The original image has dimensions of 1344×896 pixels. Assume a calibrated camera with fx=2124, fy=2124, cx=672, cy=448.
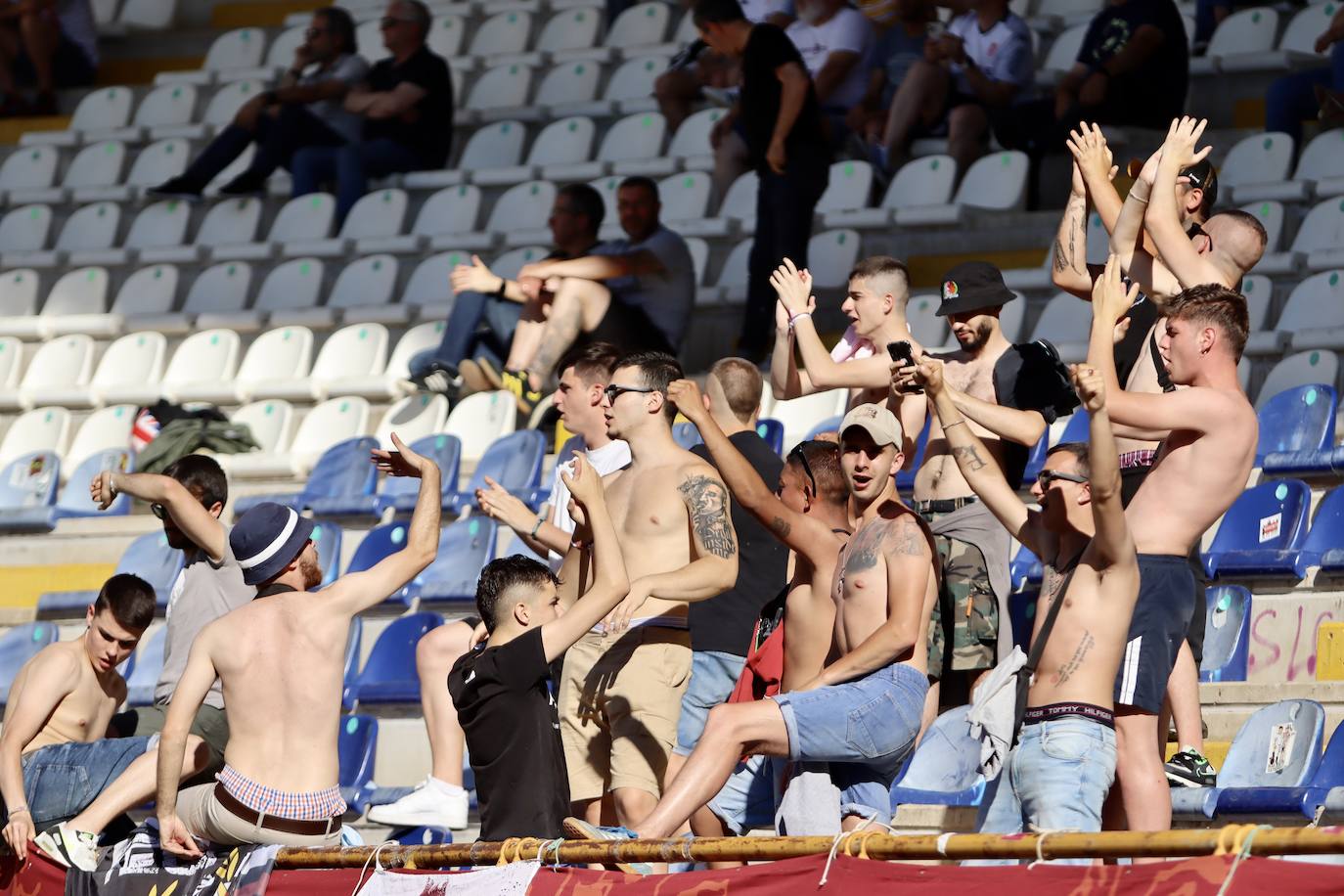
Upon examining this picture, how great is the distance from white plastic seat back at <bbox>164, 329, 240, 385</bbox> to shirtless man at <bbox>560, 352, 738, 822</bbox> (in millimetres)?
6141

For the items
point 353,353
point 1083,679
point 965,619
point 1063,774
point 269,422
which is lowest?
point 269,422

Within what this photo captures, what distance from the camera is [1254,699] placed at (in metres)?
6.60

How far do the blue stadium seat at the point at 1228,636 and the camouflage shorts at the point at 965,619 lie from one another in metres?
0.79

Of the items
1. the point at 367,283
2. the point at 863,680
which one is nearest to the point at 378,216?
the point at 367,283

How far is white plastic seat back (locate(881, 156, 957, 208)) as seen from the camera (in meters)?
11.2

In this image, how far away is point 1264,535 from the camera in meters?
7.34

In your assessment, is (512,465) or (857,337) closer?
(857,337)

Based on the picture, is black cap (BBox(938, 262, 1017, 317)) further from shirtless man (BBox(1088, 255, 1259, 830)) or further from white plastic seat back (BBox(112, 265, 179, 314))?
white plastic seat back (BBox(112, 265, 179, 314))

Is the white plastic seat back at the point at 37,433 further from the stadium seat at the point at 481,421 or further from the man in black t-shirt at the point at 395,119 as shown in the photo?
the stadium seat at the point at 481,421

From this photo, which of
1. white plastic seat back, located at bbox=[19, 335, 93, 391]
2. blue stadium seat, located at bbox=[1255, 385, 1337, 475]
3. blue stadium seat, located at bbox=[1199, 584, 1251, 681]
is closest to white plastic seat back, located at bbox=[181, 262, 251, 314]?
white plastic seat back, located at bbox=[19, 335, 93, 391]

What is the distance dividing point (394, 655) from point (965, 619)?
2.83 meters

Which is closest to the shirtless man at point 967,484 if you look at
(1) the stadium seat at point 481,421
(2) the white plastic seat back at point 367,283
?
(1) the stadium seat at point 481,421

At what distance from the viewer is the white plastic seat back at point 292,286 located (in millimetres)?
13062

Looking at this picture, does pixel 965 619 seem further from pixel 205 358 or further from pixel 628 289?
pixel 205 358
